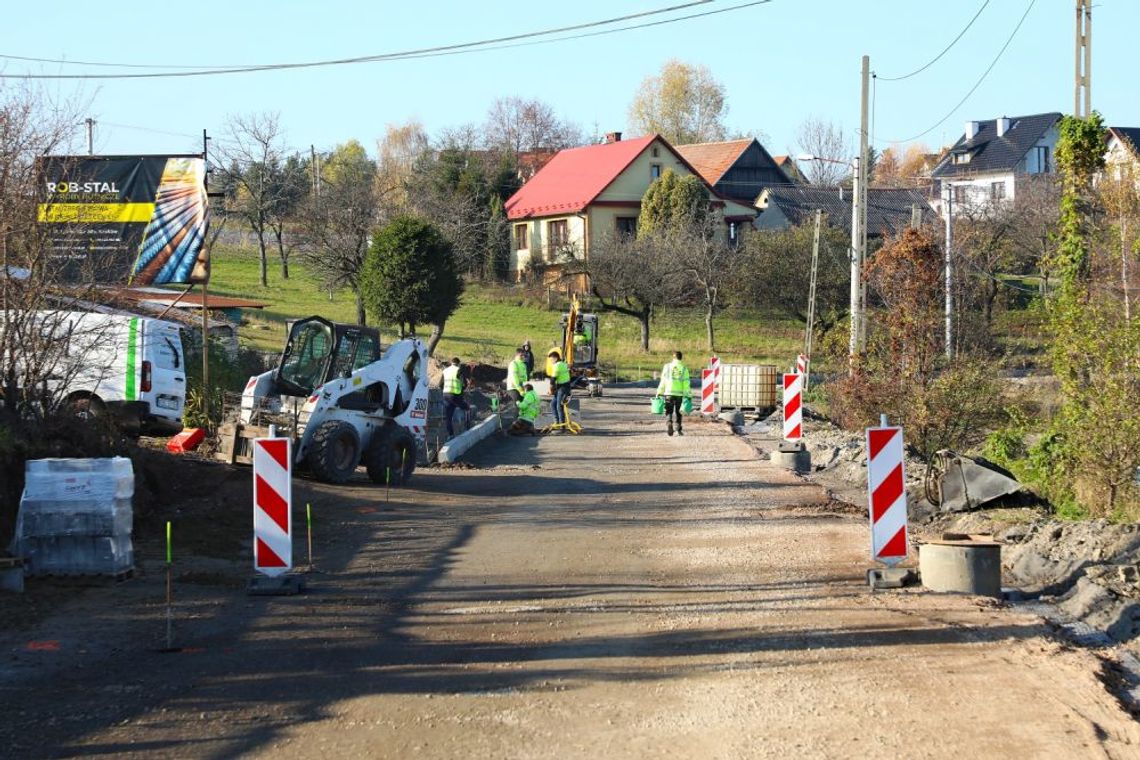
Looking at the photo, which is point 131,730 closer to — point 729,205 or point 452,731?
point 452,731

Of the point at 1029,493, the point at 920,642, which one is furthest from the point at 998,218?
the point at 920,642

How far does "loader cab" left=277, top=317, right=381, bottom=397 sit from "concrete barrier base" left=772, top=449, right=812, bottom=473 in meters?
7.13

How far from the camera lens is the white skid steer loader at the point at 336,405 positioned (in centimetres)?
Answer: 1736

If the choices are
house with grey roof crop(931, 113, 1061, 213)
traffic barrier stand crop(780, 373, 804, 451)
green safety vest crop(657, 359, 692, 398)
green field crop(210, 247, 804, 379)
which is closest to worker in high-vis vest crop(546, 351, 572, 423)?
green safety vest crop(657, 359, 692, 398)

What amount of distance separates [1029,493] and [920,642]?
28.1 ft

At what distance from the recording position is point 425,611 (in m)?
10.1

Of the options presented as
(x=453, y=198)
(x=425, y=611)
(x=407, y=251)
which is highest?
(x=453, y=198)

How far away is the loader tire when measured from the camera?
18250 millimetres

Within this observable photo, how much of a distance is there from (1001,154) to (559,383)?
69.9 meters

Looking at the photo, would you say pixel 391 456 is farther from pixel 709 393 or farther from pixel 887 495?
pixel 709 393

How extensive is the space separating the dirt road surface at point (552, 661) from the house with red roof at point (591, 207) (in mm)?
54073

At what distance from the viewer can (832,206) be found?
76125 millimetres

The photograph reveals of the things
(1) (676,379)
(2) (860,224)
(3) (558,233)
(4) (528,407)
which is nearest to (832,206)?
(3) (558,233)

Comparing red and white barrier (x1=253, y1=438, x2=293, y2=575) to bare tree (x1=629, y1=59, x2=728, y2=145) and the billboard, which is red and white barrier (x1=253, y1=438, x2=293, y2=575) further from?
bare tree (x1=629, y1=59, x2=728, y2=145)
